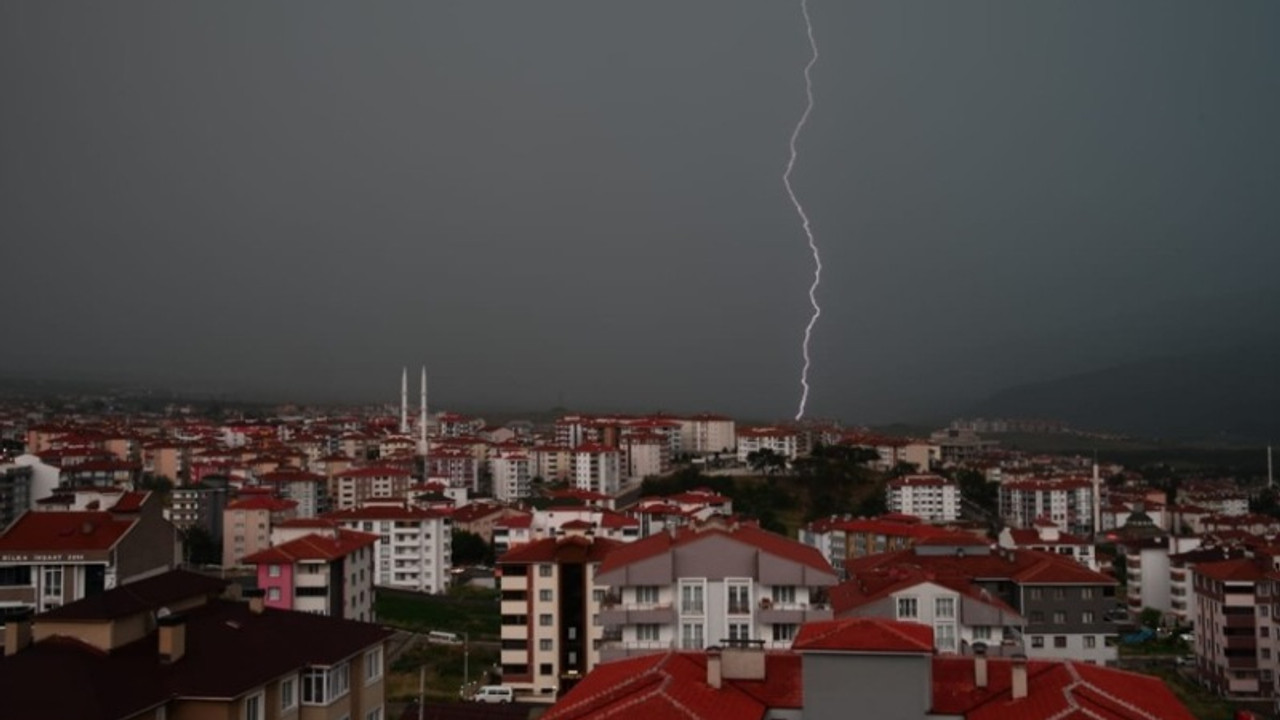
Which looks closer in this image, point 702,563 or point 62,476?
point 702,563

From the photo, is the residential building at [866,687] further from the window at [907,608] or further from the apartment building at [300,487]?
the apartment building at [300,487]

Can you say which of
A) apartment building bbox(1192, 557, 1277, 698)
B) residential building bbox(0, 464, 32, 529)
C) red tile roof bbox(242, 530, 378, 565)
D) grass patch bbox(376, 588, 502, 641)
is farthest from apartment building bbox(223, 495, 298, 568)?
apartment building bbox(1192, 557, 1277, 698)

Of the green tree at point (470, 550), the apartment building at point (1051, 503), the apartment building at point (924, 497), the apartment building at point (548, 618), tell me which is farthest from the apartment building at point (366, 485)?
the apartment building at point (548, 618)

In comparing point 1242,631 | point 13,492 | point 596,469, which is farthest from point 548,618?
point 596,469

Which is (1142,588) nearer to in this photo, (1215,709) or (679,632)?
(1215,709)

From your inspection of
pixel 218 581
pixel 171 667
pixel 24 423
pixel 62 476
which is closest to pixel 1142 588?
pixel 218 581

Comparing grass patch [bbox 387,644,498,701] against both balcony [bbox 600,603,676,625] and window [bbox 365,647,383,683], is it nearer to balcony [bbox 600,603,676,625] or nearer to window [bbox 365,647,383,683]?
balcony [bbox 600,603,676,625]
